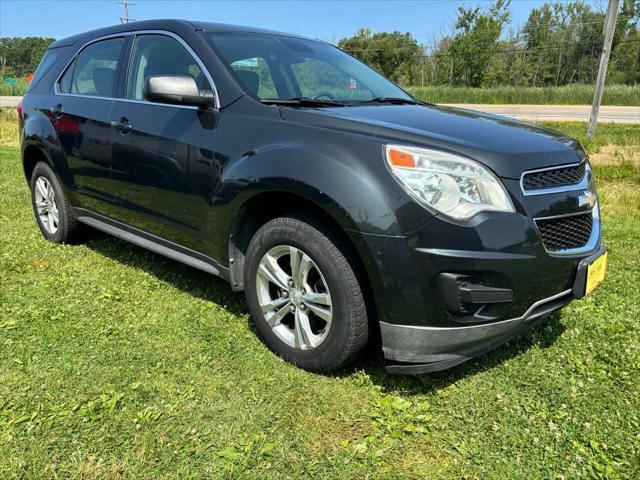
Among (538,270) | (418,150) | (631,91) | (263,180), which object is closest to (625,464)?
(538,270)

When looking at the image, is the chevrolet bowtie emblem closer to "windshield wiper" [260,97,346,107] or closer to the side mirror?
"windshield wiper" [260,97,346,107]

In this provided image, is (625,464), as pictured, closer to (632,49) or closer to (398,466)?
(398,466)

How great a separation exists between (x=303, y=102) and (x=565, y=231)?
1484 mm

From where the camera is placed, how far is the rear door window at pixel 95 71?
12.2 ft

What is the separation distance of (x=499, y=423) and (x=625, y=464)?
0.48 meters

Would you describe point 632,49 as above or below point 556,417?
above

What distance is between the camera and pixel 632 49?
4956cm

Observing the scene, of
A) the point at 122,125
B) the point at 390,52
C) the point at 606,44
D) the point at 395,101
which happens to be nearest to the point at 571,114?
the point at 606,44

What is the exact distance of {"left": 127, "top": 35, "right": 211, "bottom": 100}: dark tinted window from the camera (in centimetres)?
309

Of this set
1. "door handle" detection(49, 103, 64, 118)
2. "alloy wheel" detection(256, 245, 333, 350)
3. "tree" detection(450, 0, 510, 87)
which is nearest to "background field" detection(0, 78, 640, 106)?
"tree" detection(450, 0, 510, 87)

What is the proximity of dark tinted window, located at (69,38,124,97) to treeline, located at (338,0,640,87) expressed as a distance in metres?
43.7

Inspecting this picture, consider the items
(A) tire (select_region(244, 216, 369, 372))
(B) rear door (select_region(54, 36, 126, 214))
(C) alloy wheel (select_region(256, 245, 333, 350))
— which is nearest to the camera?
(A) tire (select_region(244, 216, 369, 372))

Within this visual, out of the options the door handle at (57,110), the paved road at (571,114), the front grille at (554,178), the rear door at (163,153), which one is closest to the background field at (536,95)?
the paved road at (571,114)

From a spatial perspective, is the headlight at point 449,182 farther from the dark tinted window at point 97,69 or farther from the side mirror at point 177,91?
the dark tinted window at point 97,69
